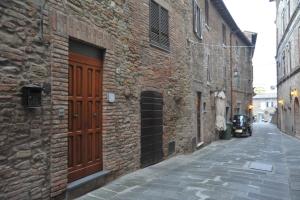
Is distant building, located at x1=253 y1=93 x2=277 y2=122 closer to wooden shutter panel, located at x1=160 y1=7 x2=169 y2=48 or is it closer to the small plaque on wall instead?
wooden shutter panel, located at x1=160 y1=7 x2=169 y2=48

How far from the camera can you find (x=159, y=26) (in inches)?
409

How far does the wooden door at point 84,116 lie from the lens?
6281 millimetres

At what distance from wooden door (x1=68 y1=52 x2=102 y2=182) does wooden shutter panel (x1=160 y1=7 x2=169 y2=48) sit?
387 cm

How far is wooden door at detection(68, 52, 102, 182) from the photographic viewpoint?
628cm

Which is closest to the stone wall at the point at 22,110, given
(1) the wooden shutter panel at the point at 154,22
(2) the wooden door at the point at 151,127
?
(2) the wooden door at the point at 151,127

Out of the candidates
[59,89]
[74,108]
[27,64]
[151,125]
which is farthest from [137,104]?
[27,64]

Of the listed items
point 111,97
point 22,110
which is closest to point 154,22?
point 111,97

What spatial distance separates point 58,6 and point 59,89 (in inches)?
49.4

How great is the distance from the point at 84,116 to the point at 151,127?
3.25 metres

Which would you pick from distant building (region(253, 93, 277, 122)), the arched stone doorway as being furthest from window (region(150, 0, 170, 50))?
distant building (region(253, 93, 277, 122))

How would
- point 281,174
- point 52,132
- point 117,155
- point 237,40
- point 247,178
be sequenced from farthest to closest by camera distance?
point 237,40
point 281,174
point 247,178
point 117,155
point 52,132

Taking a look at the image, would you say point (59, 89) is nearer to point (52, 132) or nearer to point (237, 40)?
point (52, 132)

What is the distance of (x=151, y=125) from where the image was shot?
962cm

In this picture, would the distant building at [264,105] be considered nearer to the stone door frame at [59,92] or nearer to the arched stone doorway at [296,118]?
the arched stone doorway at [296,118]
